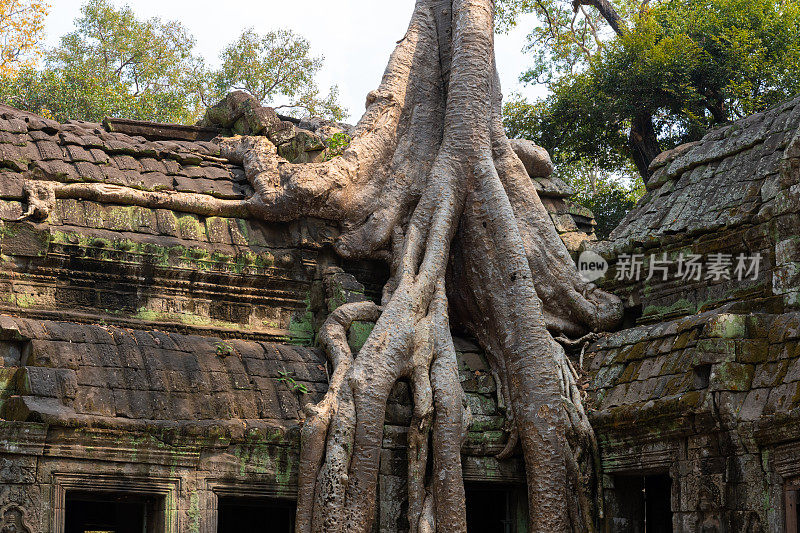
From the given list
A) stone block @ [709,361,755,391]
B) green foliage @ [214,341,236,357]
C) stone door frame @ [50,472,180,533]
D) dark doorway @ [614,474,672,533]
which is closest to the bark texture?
dark doorway @ [614,474,672,533]

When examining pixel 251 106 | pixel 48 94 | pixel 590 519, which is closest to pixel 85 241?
pixel 251 106

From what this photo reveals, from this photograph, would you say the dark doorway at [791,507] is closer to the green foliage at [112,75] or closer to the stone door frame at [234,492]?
the stone door frame at [234,492]

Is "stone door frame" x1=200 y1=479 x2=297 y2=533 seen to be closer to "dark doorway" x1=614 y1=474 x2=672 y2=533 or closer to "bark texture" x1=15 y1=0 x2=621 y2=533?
"bark texture" x1=15 y1=0 x2=621 y2=533

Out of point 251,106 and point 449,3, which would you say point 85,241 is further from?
point 449,3

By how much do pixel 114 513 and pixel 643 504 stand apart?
5.03m

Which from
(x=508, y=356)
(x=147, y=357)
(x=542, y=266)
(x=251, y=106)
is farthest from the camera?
(x=251, y=106)

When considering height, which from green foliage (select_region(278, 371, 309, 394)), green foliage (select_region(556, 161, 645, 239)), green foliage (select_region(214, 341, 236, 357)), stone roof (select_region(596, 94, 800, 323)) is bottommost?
green foliage (select_region(278, 371, 309, 394))

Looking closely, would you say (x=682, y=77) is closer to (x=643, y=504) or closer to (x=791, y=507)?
(x=643, y=504)

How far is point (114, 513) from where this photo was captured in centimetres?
1039

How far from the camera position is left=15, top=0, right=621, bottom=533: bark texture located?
8.30 meters

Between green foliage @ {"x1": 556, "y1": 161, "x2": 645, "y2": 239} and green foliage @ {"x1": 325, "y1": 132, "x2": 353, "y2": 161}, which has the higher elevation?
green foliage @ {"x1": 556, "y1": 161, "x2": 645, "y2": 239}

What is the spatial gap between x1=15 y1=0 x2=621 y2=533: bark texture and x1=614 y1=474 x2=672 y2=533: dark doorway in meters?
0.30

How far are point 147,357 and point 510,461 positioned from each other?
3158 mm

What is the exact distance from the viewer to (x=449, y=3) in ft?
36.7
